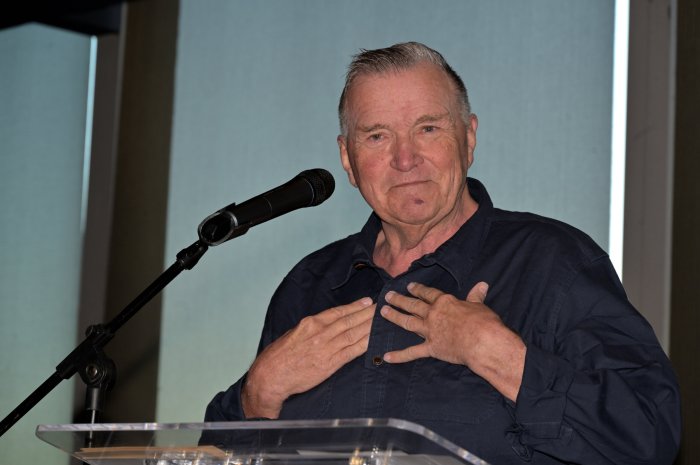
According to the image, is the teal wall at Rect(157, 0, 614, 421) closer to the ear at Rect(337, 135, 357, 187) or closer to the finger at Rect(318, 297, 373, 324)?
the ear at Rect(337, 135, 357, 187)

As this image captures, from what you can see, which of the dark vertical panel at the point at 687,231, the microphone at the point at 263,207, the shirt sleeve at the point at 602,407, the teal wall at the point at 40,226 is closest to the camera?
the shirt sleeve at the point at 602,407

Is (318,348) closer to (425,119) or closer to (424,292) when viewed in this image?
(424,292)

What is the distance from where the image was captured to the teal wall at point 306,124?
117 inches

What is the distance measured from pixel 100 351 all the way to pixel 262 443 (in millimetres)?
653

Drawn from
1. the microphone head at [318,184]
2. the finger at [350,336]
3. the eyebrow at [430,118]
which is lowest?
the finger at [350,336]

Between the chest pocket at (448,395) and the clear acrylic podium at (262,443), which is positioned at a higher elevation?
the chest pocket at (448,395)

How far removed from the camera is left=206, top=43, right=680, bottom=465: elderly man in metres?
A: 1.68

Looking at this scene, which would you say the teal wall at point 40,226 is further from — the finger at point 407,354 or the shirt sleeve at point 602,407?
the shirt sleeve at point 602,407

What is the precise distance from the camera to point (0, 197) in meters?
4.26

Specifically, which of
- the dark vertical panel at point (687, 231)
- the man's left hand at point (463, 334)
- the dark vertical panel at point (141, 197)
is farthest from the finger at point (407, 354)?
the dark vertical panel at point (141, 197)

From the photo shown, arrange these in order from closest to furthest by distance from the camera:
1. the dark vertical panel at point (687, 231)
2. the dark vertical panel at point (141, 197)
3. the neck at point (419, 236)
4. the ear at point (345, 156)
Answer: the neck at point (419, 236) < the ear at point (345, 156) < the dark vertical panel at point (687, 231) < the dark vertical panel at point (141, 197)

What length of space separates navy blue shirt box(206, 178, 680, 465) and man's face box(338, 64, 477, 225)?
108 millimetres

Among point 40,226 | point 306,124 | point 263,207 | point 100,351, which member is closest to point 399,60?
point 263,207

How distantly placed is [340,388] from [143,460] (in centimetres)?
62
